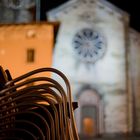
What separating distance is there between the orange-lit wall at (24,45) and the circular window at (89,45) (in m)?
10.4

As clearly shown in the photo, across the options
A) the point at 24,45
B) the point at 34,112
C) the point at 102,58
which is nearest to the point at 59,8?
the point at 102,58

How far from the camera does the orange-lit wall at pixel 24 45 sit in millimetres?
17703

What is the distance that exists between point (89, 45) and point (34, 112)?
25.7m

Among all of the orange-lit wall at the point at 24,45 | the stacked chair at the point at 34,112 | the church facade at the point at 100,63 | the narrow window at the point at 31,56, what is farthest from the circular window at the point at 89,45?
the stacked chair at the point at 34,112

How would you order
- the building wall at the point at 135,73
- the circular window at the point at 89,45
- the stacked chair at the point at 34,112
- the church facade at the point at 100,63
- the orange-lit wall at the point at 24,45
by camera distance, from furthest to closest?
the circular window at the point at 89,45 → the building wall at the point at 135,73 → the church facade at the point at 100,63 → the orange-lit wall at the point at 24,45 → the stacked chair at the point at 34,112

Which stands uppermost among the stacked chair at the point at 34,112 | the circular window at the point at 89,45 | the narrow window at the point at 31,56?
the circular window at the point at 89,45

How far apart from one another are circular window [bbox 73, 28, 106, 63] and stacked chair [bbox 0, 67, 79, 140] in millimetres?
24846

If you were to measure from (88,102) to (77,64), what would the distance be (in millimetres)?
2703

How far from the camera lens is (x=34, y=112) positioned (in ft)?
10.5

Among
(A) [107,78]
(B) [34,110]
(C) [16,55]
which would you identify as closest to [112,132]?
(A) [107,78]

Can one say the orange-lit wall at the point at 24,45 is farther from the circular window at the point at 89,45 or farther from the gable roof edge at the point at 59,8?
the gable roof edge at the point at 59,8

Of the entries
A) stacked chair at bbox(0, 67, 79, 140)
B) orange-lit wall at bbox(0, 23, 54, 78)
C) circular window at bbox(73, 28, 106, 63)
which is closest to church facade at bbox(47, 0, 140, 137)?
circular window at bbox(73, 28, 106, 63)

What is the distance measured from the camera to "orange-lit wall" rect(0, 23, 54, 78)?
1770cm

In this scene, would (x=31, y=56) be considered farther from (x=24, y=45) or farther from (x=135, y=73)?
(x=135, y=73)
